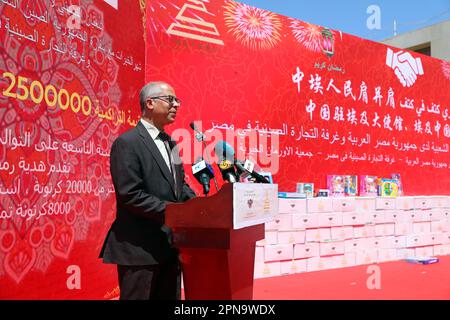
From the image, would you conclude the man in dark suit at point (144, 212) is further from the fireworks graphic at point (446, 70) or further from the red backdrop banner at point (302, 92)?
the fireworks graphic at point (446, 70)

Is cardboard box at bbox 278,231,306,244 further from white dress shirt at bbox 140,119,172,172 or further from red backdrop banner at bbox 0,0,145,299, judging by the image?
white dress shirt at bbox 140,119,172,172

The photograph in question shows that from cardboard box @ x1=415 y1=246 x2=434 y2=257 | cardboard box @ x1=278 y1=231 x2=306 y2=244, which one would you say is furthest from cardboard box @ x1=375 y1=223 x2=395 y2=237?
cardboard box @ x1=278 y1=231 x2=306 y2=244

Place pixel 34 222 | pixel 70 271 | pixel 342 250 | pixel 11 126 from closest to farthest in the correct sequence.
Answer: pixel 11 126 < pixel 34 222 < pixel 70 271 < pixel 342 250

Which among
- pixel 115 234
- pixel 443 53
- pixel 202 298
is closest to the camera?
pixel 202 298

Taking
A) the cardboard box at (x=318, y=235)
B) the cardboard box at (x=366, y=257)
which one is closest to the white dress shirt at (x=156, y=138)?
the cardboard box at (x=318, y=235)

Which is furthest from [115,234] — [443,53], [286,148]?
[443,53]

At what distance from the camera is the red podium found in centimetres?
146

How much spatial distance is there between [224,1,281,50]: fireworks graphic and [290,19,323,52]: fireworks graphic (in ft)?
0.83

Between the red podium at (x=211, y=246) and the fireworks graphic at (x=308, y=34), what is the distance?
148 inches

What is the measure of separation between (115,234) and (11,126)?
1.04 meters

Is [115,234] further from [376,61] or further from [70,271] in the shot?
[376,61]

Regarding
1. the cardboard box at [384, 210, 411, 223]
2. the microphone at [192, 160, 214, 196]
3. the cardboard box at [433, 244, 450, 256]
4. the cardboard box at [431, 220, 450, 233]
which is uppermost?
the microphone at [192, 160, 214, 196]

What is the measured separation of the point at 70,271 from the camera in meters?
2.73

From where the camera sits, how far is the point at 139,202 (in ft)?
5.17
